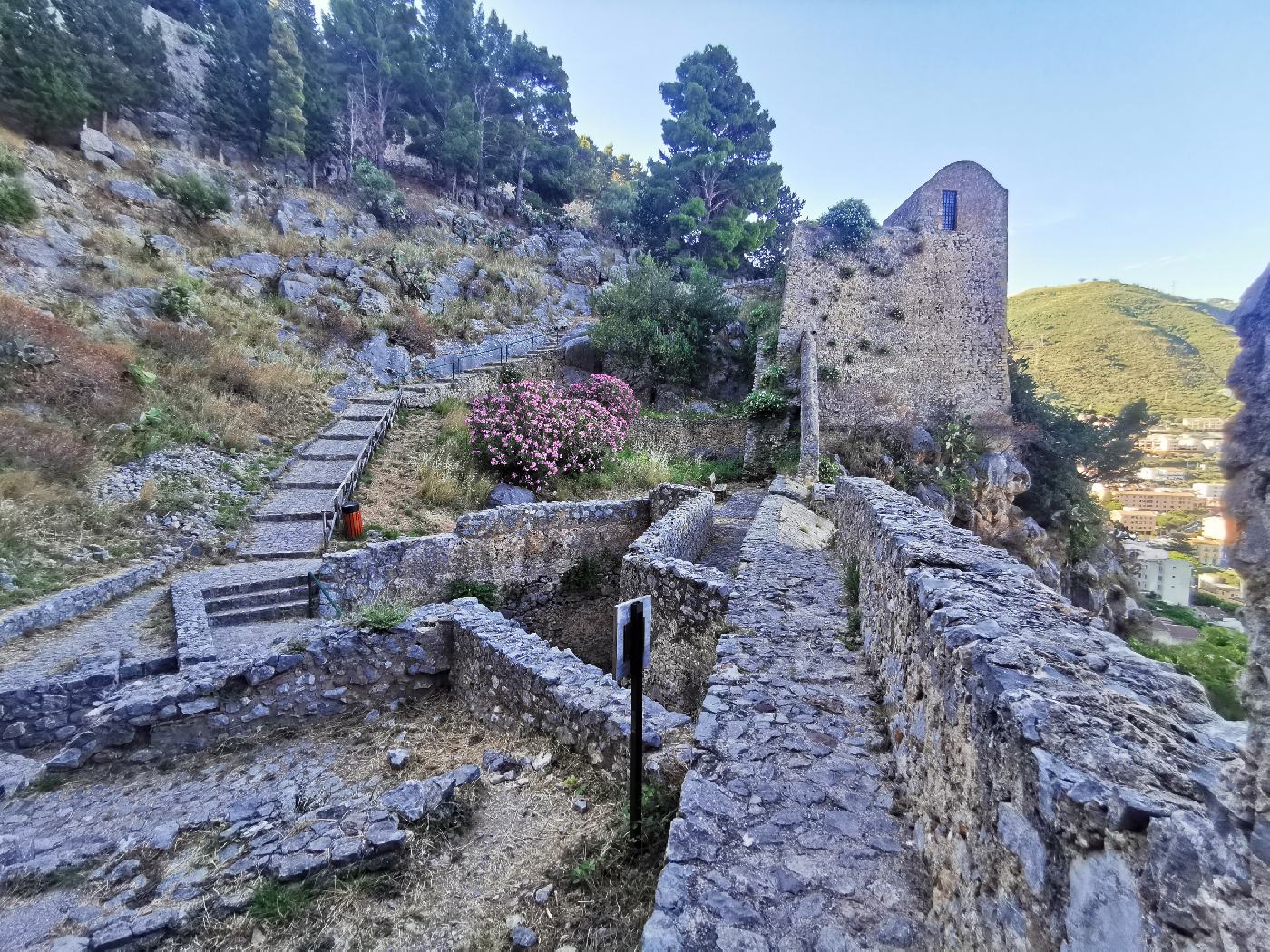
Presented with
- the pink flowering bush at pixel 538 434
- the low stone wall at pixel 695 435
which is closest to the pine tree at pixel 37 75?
the pink flowering bush at pixel 538 434

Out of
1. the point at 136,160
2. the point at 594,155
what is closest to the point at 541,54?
the point at 594,155

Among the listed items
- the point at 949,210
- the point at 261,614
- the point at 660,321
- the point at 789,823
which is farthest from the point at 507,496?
the point at 949,210

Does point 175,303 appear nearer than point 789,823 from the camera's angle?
No

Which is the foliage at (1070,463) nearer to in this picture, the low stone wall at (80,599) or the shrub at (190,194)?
the low stone wall at (80,599)

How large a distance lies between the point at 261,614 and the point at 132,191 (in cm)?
1880

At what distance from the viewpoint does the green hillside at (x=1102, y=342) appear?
6668mm

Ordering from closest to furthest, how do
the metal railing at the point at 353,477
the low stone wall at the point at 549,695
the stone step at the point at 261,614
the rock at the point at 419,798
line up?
the rock at the point at 419,798 < the low stone wall at the point at 549,695 < the stone step at the point at 261,614 < the metal railing at the point at 353,477

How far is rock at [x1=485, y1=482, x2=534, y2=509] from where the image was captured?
1028 cm

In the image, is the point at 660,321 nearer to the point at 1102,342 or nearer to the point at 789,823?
the point at 1102,342

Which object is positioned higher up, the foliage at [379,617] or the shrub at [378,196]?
the shrub at [378,196]

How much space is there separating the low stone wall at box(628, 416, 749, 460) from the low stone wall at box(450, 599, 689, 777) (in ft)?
36.7

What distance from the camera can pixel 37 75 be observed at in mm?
17516

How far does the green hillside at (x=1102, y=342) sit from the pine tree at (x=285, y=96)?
33564 mm

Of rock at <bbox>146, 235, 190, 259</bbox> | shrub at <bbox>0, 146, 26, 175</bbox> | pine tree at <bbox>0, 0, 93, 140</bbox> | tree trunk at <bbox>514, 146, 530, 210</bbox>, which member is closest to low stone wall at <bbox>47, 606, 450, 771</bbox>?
rock at <bbox>146, 235, 190, 259</bbox>
